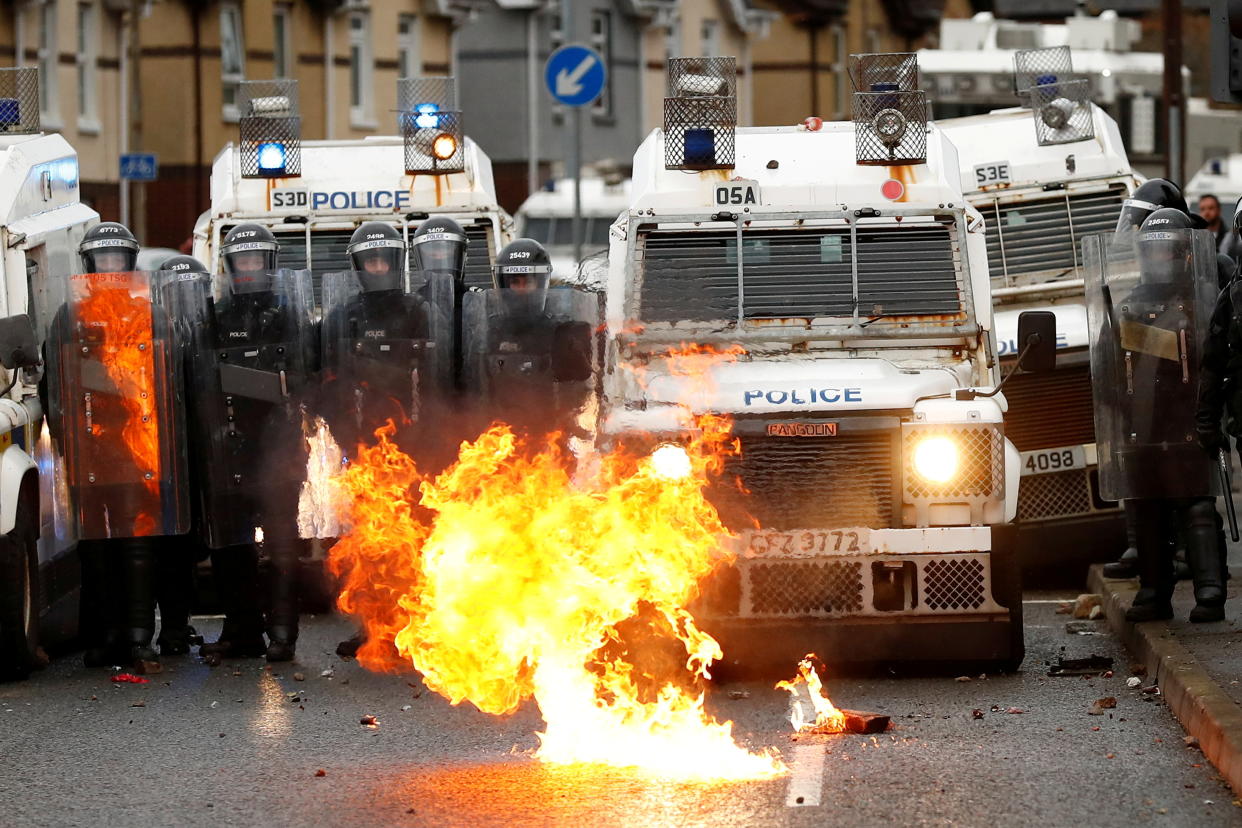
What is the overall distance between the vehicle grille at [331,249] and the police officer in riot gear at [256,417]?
3.02 meters

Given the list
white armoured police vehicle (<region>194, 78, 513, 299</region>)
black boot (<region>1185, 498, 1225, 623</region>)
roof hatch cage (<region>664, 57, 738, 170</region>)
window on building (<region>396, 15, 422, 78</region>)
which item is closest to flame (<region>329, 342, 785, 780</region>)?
roof hatch cage (<region>664, 57, 738, 170</region>)

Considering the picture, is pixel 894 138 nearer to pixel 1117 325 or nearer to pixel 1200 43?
pixel 1117 325

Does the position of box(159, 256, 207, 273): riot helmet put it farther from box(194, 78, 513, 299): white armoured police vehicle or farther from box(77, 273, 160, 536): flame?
box(194, 78, 513, 299): white armoured police vehicle

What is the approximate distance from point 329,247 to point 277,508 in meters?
3.56

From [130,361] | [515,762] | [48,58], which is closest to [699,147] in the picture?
[130,361]

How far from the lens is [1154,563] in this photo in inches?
497

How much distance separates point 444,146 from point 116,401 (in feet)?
13.4

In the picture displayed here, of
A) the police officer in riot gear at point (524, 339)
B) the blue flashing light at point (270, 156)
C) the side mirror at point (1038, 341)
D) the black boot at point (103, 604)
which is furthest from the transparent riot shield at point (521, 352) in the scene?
the blue flashing light at point (270, 156)

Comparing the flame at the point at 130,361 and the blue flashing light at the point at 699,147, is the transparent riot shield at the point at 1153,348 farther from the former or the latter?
the flame at the point at 130,361

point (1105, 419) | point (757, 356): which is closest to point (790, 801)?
point (757, 356)

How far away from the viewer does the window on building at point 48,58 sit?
37.1 meters

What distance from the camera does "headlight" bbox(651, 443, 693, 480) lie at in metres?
10.8

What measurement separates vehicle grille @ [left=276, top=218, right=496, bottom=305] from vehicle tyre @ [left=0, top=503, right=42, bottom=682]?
3.88 metres

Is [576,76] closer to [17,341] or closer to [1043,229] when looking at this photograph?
[1043,229]
